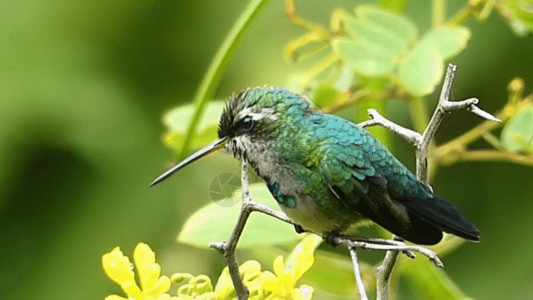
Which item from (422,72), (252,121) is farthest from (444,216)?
(422,72)

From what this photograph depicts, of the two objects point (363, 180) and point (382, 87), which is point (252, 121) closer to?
point (363, 180)

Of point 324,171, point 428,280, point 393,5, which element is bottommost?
point 428,280

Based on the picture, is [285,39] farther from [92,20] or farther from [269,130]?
[269,130]

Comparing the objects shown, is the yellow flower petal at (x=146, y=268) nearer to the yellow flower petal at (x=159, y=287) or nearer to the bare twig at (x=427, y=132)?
the yellow flower petal at (x=159, y=287)

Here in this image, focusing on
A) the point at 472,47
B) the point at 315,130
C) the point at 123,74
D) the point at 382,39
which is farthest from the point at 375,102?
the point at 123,74

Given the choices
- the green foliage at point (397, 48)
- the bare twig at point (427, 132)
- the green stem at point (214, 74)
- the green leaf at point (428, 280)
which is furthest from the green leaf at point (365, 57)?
the bare twig at point (427, 132)
